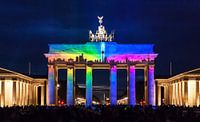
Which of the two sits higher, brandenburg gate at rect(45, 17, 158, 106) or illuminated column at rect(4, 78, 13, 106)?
brandenburg gate at rect(45, 17, 158, 106)

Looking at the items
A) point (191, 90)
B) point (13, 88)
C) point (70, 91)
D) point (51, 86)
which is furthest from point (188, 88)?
point (13, 88)

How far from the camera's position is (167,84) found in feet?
502

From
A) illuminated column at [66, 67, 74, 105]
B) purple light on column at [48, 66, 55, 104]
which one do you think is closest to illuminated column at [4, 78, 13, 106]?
purple light on column at [48, 66, 55, 104]

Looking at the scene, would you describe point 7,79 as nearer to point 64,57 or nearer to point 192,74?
point 64,57

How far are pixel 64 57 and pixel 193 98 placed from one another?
25.5 meters

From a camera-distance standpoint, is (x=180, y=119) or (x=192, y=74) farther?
(x=192, y=74)

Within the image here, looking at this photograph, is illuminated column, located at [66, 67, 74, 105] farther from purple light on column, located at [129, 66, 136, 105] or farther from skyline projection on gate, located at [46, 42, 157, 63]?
purple light on column, located at [129, 66, 136, 105]

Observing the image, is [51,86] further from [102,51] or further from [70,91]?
[102,51]

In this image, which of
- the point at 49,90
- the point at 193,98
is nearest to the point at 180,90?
the point at 193,98

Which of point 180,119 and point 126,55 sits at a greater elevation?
point 126,55

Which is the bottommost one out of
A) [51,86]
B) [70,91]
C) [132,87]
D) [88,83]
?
[70,91]

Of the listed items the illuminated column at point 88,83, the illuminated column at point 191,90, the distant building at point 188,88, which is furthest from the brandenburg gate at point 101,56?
the illuminated column at point 191,90

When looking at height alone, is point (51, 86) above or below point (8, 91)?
above

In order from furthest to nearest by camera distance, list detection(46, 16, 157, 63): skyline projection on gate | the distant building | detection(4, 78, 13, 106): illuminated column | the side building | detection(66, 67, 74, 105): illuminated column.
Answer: detection(66, 67, 74, 105): illuminated column → detection(46, 16, 157, 63): skyline projection on gate → the distant building → detection(4, 78, 13, 106): illuminated column → the side building
